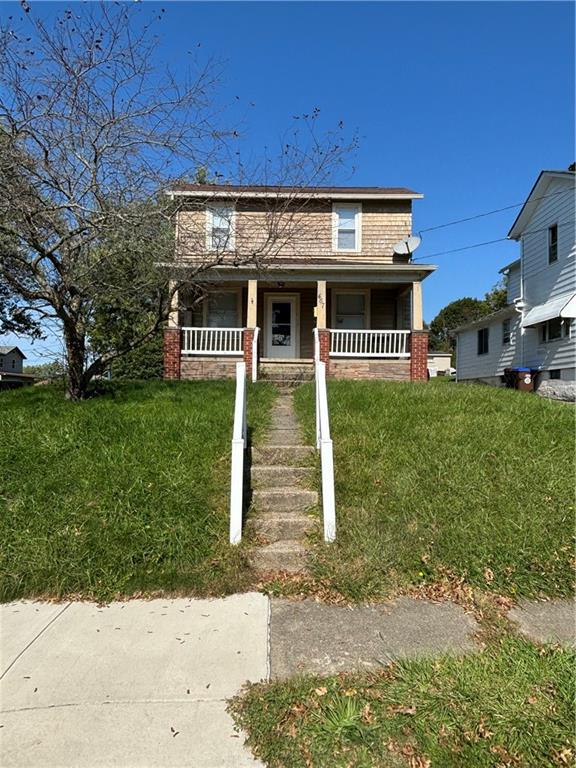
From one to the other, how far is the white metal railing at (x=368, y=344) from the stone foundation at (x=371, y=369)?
19cm

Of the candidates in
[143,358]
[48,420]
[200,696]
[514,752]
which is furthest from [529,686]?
[143,358]

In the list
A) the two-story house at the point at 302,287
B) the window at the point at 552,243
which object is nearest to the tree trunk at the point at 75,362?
the two-story house at the point at 302,287

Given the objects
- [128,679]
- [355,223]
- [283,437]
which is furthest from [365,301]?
[128,679]

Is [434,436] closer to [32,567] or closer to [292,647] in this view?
[292,647]

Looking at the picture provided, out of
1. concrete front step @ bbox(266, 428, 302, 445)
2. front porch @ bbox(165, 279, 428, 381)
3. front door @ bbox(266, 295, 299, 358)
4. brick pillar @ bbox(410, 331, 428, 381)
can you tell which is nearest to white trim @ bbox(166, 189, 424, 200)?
front porch @ bbox(165, 279, 428, 381)

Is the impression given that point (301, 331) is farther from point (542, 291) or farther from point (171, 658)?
point (171, 658)

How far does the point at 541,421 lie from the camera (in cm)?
629

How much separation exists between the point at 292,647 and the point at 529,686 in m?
1.31

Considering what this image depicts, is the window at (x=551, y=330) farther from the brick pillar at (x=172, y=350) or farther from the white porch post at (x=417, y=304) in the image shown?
the brick pillar at (x=172, y=350)

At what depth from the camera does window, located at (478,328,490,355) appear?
20875 mm

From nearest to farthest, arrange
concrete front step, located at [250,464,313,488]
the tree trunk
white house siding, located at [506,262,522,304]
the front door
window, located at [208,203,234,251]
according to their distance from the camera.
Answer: concrete front step, located at [250,464,313,488], the tree trunk, window, located at [208,203,234,251], the front door, white house siding, located at [506,262,522,304]

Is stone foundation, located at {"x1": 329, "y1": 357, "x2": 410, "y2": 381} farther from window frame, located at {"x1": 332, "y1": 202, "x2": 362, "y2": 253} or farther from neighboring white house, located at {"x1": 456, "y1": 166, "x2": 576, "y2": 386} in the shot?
neighboring white house, located at {"x1": 456, "y1": 166, "x2": 576, "y2": 386}

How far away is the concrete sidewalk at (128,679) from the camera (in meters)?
2.18

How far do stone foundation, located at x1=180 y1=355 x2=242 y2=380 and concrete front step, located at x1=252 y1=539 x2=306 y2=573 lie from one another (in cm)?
881
